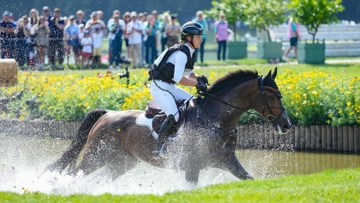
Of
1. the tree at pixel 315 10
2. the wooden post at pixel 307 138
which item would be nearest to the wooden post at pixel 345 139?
the wooden post at pixel 307 138

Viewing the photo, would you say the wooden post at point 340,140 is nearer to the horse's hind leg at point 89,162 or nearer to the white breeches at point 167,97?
the white breeches at point 167,97

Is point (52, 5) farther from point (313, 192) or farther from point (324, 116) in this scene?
point (313, 192)

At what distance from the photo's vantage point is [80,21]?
27.2 metres

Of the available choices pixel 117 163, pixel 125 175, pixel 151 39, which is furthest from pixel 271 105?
pixel 151 39

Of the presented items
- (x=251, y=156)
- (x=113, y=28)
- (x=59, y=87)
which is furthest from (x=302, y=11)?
(x=251, y=156)

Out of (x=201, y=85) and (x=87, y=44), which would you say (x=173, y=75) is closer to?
(x=201, y=85)

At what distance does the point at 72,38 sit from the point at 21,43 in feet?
5.36

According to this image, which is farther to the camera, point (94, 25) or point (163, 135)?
point (94, 25)

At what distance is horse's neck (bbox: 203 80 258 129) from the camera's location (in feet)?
32.9

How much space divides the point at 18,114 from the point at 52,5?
1115 inches

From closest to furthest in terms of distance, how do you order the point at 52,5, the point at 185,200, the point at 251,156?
1. the point at 185,200
2. the point at 251,156
3. the point at 52,5

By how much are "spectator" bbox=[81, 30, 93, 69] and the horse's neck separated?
54.4ft

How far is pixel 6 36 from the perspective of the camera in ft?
84.4

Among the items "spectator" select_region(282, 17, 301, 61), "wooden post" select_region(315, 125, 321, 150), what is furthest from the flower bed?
"spectator" select_region(282, 17, 301, 61)
